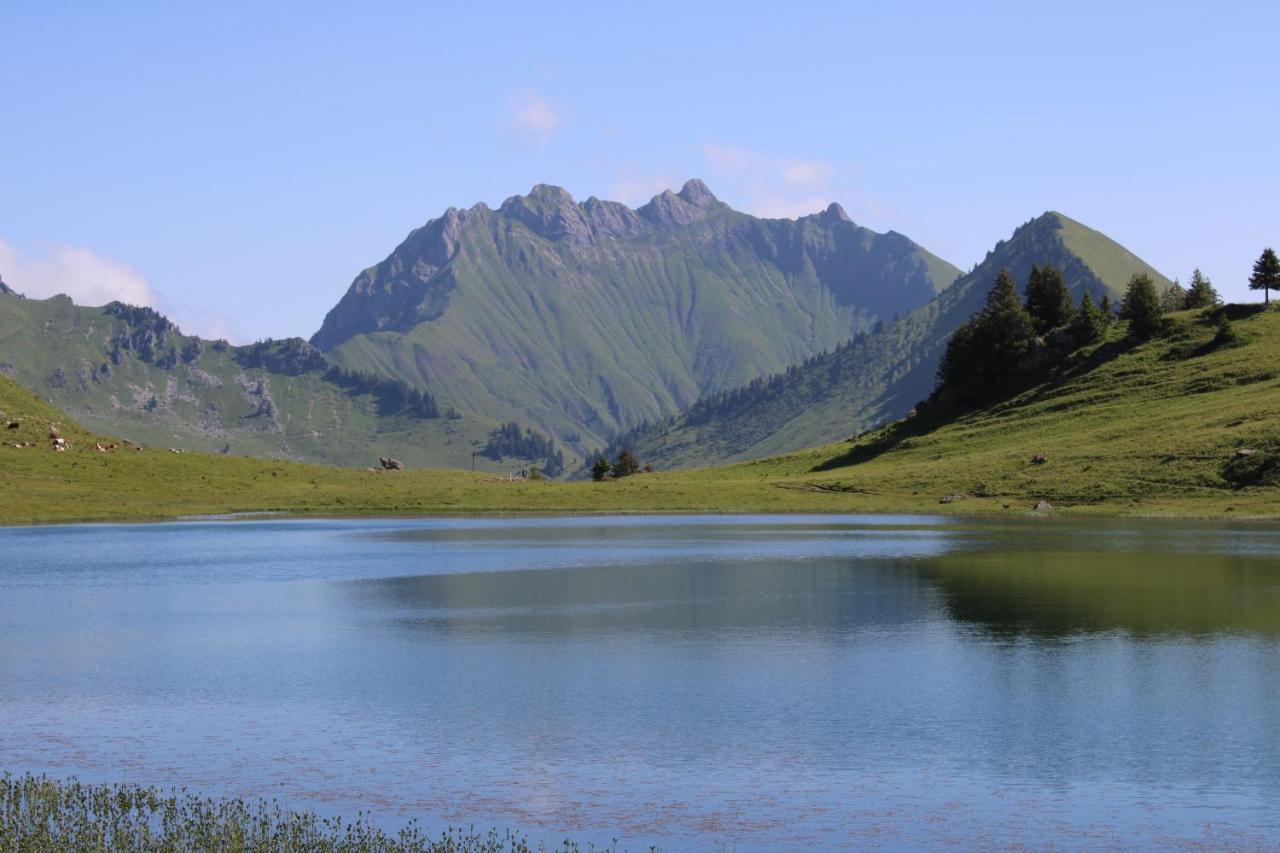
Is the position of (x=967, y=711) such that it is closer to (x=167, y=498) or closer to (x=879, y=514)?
(x=879, y=514)

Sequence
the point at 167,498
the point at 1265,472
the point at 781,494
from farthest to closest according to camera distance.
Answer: the point at 781,494 → the point at 167,498 → the point at 1265,472

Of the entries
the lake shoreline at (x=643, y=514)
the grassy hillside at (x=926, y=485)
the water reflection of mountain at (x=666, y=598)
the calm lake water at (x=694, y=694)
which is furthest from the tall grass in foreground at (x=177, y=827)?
the grassy hillside at (x=926, y=485)

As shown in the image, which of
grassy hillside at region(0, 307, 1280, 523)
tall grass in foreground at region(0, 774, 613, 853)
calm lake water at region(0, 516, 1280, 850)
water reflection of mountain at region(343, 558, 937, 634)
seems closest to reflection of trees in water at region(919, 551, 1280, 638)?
calm lake water at region(0, 516, 1280, 850)

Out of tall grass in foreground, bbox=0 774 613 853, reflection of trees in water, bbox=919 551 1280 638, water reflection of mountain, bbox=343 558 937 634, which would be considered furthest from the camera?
water reflection of mountain, bbox=343 558 937 634

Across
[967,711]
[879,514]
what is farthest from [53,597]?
[879,514]

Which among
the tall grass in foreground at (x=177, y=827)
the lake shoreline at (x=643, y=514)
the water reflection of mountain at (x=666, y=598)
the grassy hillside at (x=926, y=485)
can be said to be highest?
the grassy hillside at (x=926, y=485)

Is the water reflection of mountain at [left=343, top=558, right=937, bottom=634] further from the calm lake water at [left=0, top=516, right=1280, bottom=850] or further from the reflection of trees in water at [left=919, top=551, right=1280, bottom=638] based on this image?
the reflection of trees in water at [left=919, top=551, right=1280, bottom=638]

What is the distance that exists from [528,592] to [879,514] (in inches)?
3614

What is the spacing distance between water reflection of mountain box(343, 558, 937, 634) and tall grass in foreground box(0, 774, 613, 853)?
3320 cm

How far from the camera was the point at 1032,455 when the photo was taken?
183500 mm

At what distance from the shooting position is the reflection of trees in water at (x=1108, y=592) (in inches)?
2603

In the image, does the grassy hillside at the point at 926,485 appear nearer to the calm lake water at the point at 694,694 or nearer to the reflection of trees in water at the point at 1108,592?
the reflection of trees in water at the point at 1108,592

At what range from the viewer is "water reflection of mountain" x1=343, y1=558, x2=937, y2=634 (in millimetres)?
70688

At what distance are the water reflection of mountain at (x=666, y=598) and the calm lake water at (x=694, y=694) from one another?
42 centimetres
